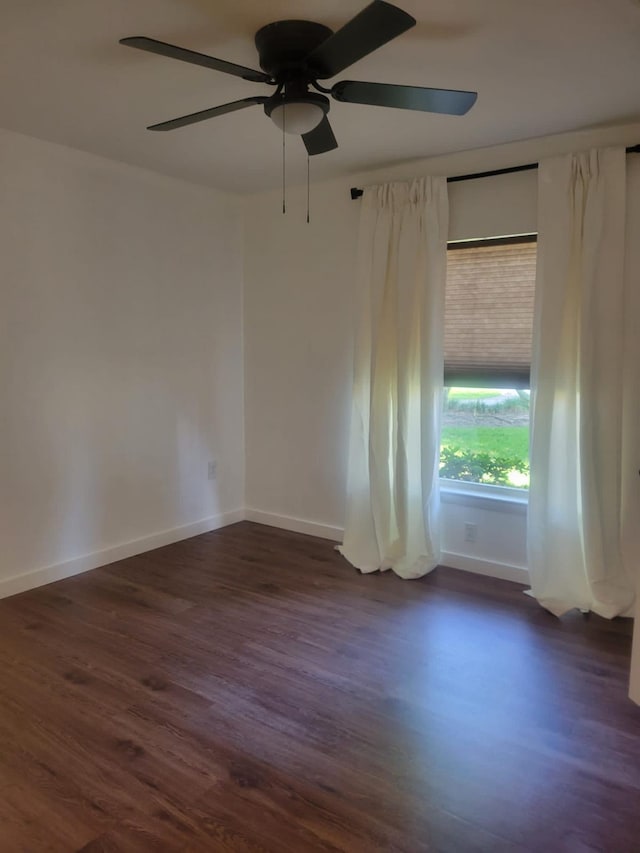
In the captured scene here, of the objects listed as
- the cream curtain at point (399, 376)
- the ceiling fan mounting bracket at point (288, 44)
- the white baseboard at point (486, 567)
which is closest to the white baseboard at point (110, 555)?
the cream curtain at point (399, 376)

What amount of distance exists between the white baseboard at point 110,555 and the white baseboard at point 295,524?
136mm

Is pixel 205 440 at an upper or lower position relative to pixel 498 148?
lower

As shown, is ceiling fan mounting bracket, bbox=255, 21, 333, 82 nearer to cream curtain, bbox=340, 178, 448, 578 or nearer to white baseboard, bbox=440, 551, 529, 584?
cream curtain, bbox=340, 178, 448, 578

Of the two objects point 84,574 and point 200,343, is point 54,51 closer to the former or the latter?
point 200,343

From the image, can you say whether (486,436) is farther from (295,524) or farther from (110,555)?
(110,555)

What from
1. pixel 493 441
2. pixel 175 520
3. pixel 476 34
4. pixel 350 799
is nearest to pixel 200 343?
pixel 175 520

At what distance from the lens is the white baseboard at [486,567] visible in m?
3.48

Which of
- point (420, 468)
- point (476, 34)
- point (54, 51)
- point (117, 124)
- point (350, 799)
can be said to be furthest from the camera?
point (420, 468)

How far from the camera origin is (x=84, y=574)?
139 inches

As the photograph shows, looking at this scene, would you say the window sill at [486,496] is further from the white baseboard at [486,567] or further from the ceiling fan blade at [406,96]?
the ceiling fan blade at [406,96]

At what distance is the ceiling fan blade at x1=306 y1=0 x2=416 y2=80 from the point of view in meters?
1.58

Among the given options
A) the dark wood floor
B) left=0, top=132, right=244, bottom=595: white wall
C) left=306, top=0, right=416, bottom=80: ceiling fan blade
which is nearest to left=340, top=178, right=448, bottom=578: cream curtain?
the dark wood floor

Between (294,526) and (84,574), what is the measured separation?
4.97ft

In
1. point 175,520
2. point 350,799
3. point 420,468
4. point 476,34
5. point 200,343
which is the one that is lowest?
point 350,799
